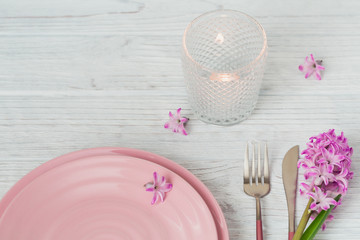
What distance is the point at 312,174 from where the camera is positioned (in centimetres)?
73

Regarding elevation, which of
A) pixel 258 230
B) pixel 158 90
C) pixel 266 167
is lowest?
pixel 258 230

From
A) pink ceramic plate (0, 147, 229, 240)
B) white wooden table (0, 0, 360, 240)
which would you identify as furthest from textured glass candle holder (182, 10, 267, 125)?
pink ceramic plate (0, 147, 229, 240)

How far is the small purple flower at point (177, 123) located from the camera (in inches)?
34.1

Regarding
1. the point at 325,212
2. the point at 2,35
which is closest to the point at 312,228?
the point at 325,212

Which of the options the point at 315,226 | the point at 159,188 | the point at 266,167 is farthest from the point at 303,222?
the point at 159,188

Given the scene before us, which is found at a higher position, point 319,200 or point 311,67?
point 311,67

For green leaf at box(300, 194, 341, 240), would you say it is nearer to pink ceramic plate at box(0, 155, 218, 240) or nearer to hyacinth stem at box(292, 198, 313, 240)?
hyacinth stem at box(292, 198, 313, 240)

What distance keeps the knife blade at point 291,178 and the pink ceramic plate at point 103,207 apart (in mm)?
149

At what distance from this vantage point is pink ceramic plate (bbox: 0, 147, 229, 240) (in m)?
0.72

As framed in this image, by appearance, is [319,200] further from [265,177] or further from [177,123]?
[177,123]

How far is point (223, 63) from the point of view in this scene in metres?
0.93

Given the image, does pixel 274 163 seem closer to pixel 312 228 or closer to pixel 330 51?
pixel 312 228

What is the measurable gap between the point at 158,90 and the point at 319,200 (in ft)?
1.25

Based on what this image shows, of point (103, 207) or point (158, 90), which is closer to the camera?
point (103, 207)
